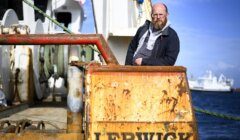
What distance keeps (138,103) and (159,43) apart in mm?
802

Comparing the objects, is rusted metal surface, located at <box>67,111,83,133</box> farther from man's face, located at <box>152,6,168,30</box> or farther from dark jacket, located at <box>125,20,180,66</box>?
man's face, located at <box>152,6,168,30</box>

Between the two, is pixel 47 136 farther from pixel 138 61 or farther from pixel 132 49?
pixel 132 49

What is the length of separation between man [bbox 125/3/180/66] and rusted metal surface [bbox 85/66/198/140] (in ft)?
1.48

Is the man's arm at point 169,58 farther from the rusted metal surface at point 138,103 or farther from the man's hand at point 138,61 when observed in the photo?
the rusted metal surface at point 138,103

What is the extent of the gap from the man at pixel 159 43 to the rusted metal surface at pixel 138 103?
0.45 meters

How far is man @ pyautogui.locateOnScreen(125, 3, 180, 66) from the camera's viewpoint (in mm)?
3820

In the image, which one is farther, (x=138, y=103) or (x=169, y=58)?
(x=169, y=58)

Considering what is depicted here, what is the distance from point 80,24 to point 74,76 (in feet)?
39.7

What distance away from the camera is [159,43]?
390 centimetres

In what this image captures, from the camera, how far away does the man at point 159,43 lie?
3.82 m

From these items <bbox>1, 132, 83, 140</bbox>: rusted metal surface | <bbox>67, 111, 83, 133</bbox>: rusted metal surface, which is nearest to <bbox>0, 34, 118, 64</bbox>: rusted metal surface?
<bbox>67, 111, 83, 133</bbox>: rusted metal surface

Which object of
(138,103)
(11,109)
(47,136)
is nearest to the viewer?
(138,103)

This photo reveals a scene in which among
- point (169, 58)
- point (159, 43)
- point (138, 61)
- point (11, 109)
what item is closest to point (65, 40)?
point (138, 61)

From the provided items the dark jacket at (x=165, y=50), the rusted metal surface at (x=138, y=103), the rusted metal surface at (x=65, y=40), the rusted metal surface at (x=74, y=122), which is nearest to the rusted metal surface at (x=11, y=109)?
the rusted metal surface at (x=65, y=40)
